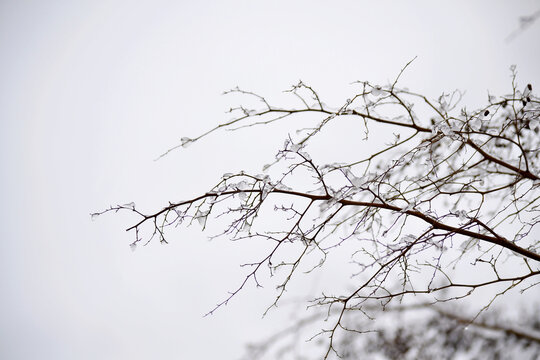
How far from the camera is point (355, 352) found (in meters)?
2.48

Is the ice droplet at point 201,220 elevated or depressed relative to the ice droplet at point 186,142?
depressed

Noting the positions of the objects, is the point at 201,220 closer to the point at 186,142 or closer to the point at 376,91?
the point at 186,142

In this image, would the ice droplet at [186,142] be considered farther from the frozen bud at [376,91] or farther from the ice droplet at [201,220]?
the frozen bud at [376,91]

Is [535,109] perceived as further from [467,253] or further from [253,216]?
[253,216]

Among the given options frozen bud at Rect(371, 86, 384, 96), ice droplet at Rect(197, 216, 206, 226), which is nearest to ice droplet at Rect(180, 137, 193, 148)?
ice droplet at Rect(197, 216, 206, 226)

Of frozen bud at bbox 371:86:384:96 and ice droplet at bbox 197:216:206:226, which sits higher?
frozen bud at bbox 371:86:384:96

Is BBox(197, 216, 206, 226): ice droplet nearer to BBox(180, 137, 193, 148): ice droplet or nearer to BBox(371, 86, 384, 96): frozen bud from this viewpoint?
BBox(180, 137, 193, 148): ice droplet

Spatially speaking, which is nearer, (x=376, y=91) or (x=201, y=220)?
(x=201, y=220)

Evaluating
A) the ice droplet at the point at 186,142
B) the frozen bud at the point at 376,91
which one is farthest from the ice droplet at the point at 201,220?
the frozen bud at the point at 376,91

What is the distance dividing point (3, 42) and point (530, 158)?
251496 mm

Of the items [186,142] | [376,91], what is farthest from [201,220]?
[376,91]

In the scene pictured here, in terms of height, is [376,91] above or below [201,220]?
above

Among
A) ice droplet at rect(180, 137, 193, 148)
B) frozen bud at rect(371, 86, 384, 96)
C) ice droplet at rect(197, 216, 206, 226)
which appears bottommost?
ice droplet at rect(197, 216, 206, 226)

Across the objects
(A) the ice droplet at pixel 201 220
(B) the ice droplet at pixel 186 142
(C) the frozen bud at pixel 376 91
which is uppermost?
(B) the ice droplet at pixel 186 142
